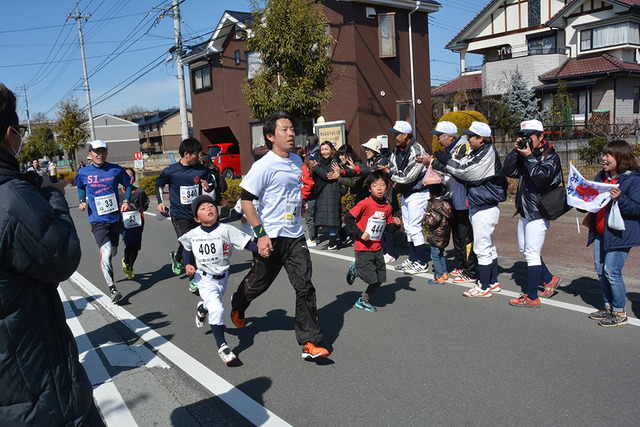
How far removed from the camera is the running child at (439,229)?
684 cm

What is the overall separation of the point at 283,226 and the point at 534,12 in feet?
130

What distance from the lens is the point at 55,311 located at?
6.95ft

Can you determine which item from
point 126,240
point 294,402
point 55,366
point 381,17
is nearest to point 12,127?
point 55,366

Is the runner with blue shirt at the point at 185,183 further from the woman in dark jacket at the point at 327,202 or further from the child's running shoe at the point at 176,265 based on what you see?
the woman in dark jacket at the point at 327,202

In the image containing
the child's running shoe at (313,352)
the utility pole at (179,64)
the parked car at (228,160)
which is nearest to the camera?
the child's running shoe at (313,352)

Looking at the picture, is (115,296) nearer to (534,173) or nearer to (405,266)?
(405,266)

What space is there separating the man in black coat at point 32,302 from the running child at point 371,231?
3906 mm

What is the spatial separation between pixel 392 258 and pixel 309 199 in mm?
2323

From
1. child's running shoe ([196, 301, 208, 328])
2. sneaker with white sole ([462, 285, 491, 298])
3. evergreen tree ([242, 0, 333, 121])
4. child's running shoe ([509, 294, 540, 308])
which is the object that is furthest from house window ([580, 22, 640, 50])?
child's running shoe ([196, 301, 208, 328])

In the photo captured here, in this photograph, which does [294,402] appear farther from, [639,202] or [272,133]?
[639,202]

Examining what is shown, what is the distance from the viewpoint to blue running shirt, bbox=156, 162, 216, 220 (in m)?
7.03

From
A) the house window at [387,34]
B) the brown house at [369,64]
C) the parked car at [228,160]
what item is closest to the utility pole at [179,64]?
the brown house at [369,64]

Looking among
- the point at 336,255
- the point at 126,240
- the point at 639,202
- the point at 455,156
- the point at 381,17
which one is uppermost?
the point at 381,17

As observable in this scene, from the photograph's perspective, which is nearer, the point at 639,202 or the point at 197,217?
the point at 639,202
